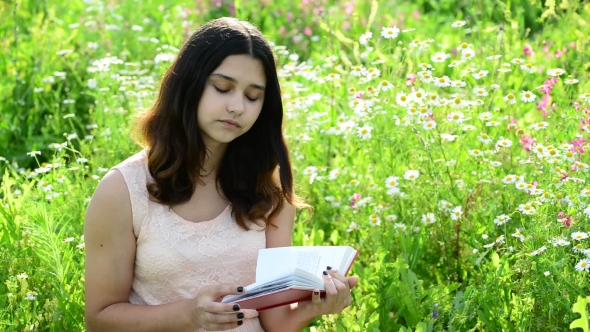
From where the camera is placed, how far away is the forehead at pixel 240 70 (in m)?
2.14

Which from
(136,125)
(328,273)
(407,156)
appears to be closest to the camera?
(328,273)

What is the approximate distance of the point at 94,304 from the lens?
217 cm

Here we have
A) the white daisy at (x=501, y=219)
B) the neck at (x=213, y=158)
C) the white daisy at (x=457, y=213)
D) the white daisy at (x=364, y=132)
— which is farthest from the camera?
Result: the white daisy at (x=364, y=132)

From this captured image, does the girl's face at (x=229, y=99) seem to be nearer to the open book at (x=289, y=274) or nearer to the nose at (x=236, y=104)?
the nose at (x=236, y=104)

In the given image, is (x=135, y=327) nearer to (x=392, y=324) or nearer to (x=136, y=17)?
(x=392, y=324)

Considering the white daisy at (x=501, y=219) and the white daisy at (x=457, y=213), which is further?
the white daisy at (x=457, y=213)

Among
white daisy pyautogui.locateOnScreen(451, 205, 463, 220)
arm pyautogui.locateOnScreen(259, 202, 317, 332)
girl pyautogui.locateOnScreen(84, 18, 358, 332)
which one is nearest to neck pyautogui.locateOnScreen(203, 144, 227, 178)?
girl pyautogui.locateOnScreen(84, 18, 358, 332)

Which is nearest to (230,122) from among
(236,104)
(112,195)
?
(236,104)

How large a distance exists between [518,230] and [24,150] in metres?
2.60

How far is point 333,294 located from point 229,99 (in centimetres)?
53

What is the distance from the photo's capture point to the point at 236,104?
212 cm

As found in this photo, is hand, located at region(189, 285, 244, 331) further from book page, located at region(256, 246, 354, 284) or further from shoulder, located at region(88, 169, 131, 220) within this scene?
shoulder, located at region(88, 169, 131, 220)

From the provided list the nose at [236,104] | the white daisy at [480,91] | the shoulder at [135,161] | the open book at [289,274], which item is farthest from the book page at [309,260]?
the white daisy at [480,91]

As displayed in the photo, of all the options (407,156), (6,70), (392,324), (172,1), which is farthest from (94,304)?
(172,1)
